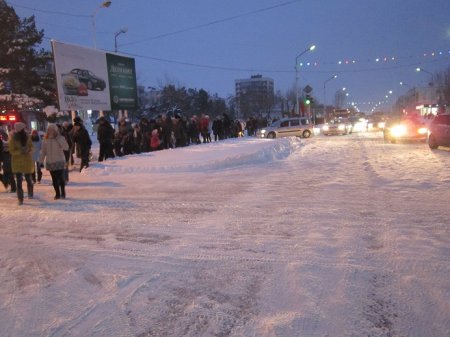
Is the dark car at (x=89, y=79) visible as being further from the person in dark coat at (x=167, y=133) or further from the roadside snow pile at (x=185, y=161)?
the roadside snow pile at (x=185, y=161)

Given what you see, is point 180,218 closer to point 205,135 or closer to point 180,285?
point 180,285

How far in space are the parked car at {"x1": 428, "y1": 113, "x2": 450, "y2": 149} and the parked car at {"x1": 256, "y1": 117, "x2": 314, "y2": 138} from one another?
1609cm

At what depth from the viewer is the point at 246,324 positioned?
3.66m

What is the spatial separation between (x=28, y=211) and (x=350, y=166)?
9.96 metres

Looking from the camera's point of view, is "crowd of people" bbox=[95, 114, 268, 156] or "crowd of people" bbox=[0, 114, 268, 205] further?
"crowd of people" bbox=[95, 114, 268, 156]

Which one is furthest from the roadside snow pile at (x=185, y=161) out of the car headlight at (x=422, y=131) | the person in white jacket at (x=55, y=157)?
the car headlight at (x=422, y=131)

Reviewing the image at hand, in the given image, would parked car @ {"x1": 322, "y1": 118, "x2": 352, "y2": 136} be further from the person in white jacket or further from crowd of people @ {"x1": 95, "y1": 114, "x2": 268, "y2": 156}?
the person in white jacket

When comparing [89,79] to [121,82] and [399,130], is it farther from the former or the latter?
[399,130]

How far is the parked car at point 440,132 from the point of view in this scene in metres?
17.5

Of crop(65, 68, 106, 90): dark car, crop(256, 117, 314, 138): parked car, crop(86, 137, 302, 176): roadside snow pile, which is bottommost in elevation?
crop(86, 137, 302, 176): roadside snow pile

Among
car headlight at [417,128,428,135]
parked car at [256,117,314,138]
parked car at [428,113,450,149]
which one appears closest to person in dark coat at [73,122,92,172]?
parked car at [428,113,450,149]

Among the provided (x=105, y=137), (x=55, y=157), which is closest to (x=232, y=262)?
(x=55, y=157)

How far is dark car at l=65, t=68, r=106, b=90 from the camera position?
19.6 meters

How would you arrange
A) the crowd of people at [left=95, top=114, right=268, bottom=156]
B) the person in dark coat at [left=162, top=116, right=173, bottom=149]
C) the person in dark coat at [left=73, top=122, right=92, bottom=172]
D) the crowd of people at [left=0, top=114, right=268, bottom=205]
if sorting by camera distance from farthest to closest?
1. the person in dark coat at [left=162, top=116, right=173, bottom=149]
2. the crowd of people at [left=95, top=114, right=268, bottom=156]
3. the person in dark coat at [left=73, top=122, right=92, bottom=172]
4. the crowd of people at [left=0, top=114, right=268, bottom=205]
